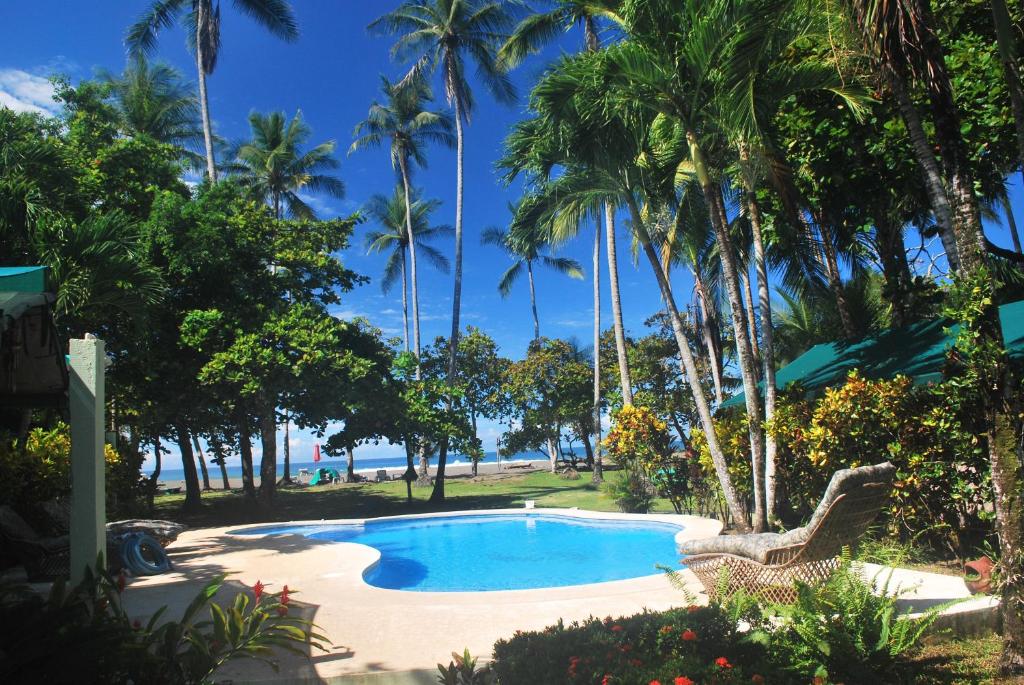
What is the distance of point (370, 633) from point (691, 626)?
9.69 feet

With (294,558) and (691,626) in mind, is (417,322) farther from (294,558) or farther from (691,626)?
(691,626)

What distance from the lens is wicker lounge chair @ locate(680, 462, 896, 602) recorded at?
501 cm

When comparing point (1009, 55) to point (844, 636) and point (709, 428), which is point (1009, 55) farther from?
Answer: point (709, 428)

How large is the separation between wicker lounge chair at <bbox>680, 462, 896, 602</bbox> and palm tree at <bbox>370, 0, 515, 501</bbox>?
730 inches

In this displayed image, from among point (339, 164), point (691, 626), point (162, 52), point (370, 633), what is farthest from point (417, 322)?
point (691, 626)

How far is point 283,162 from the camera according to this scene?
2841 cm

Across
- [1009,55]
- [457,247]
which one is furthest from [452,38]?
[1009,55]

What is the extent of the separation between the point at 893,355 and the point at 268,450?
15.3 meters

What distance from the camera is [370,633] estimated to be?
5402 millimetres

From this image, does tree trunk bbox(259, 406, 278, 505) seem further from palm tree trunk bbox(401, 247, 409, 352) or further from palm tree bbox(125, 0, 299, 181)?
palm tree trunk bbox(401, 247, 409, 352)

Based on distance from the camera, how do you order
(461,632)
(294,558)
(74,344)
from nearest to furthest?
(74,344) → (461,632) → (294,558)

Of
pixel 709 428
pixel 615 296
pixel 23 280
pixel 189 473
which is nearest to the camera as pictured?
pixel 23 280

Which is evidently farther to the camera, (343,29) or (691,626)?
(343,29)

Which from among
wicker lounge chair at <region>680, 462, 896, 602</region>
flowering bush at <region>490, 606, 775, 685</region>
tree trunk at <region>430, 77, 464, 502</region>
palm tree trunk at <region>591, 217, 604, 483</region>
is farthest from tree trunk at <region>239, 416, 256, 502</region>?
flowering bush at <region>490, 606, 775, 685</region>
